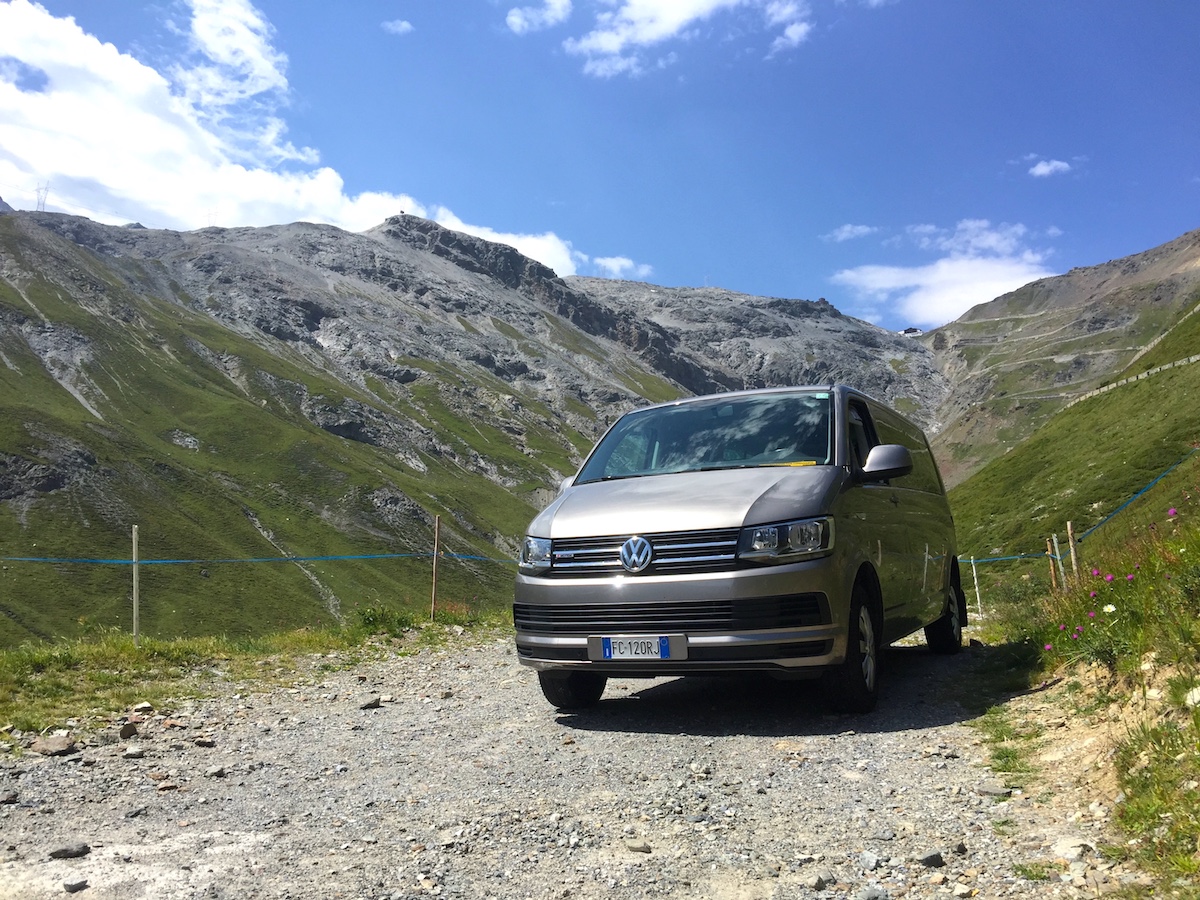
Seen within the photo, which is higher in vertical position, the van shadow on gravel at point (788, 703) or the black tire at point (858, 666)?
the black tire at point (858, 666)

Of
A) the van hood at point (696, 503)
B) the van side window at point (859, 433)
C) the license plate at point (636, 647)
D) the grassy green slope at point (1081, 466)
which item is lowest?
the license plate at point (636, 647)

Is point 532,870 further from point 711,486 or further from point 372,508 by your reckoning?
point 372,508

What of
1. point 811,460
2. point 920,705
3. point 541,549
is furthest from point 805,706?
point 541,549

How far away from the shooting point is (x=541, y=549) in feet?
21.8

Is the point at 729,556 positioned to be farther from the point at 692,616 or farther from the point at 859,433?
the point at 859,433

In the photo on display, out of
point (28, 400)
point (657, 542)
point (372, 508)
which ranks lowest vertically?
point (657, 542)

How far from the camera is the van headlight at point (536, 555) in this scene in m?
6.62

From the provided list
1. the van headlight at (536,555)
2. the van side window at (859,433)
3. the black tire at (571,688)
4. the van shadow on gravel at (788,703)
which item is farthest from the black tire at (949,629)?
the van headlight at (536,555)

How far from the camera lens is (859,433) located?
7586mm

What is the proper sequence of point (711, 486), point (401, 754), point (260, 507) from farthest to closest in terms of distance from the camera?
point (260, 507) → point (711, 486) → point (401, 754)

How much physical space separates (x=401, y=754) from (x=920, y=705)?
3951 mm

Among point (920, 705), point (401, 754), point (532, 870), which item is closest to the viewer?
point (532, 870)

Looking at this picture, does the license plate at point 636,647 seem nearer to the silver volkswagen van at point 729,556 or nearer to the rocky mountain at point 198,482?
the silver volkswagen van at point 729,556

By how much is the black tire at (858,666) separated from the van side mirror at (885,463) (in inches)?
→ 33.8
